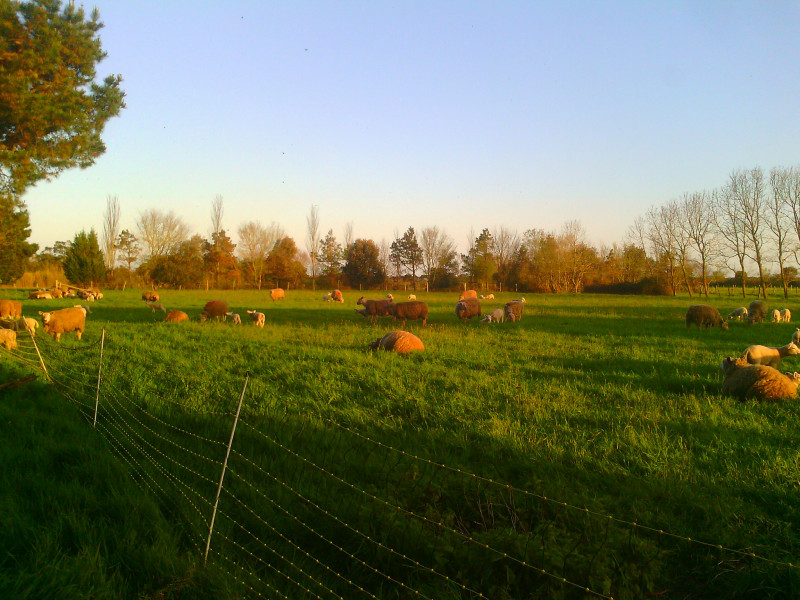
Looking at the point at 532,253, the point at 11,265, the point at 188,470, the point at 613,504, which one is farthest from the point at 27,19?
the point at 532,253

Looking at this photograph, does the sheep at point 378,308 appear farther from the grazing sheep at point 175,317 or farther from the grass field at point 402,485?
the grass field at point 402,485

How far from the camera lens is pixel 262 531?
3.88 metres

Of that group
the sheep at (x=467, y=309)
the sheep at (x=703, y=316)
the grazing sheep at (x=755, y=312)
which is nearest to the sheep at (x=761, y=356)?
the sheep at (x=703, y=316)

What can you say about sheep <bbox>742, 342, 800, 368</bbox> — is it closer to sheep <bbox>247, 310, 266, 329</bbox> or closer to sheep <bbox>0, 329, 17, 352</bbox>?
sheep <bbox>247, 310, 266, 329</bbox>

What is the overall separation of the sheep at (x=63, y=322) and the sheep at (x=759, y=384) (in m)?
16.1

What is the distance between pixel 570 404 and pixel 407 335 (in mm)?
5574

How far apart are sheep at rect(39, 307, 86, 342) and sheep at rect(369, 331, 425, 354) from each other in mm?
9279

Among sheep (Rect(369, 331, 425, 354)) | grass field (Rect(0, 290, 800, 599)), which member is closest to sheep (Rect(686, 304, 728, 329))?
grass field (Rect(0, 290, 800, 599))

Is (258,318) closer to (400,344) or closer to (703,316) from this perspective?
(400,344)

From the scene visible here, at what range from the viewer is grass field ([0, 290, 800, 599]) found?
10.5ft

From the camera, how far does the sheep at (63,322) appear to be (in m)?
14.2

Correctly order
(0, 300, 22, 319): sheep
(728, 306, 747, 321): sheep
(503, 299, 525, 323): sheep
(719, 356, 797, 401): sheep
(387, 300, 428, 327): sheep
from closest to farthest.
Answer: (719, 356, 797, 401): sheep → (0, 300, 22, 319): sheep → (387, 300, 428, 327): sheep → (503, 299, 525, 323): sheep → (728, 306, 747, 321): sheep

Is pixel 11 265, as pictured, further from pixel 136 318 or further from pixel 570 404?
pixel 570 404

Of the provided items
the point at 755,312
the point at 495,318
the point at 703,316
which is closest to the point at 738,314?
the point at 755,312
